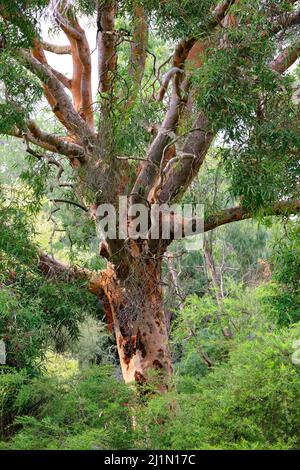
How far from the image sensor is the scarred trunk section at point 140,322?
9.06m

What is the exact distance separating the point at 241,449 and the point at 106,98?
4.58 meters

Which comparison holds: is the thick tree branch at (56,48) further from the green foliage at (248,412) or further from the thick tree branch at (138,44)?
the green foliage at (248,412)

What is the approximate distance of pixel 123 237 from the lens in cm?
893

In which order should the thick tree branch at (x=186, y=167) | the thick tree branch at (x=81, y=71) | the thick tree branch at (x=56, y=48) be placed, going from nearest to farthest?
1. the thick tree branch at (x=186, y=167)
2. the thick tree branch at (x=81, y=71)
3. the thick tree branch at (x=56, y=48)

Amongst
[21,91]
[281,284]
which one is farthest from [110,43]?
[281,284]

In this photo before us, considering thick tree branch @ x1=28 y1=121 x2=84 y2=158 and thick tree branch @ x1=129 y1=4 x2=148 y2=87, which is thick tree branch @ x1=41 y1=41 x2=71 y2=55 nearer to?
thick tree branch @ x1=129 y1=4 x2=148 y2=87

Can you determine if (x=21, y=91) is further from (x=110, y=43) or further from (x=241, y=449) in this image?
(x=241, y=449)

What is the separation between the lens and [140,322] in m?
9.09

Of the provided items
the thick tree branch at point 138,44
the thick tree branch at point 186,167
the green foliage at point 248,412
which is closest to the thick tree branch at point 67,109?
the thick tree branch at point 138,44

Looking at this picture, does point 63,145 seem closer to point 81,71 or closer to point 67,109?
point 67,109

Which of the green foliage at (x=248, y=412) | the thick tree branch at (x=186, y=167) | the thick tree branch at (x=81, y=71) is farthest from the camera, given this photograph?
the thick tree branch at (x=81, y=71)

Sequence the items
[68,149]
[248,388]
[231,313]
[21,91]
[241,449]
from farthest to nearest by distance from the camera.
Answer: [231,313] → [68,149] → [21,91] → [248,388] → [241,449]

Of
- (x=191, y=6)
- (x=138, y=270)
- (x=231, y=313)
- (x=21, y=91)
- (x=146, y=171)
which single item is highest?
(x=191, y=6)

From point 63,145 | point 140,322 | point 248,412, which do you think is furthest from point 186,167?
point 248,412
